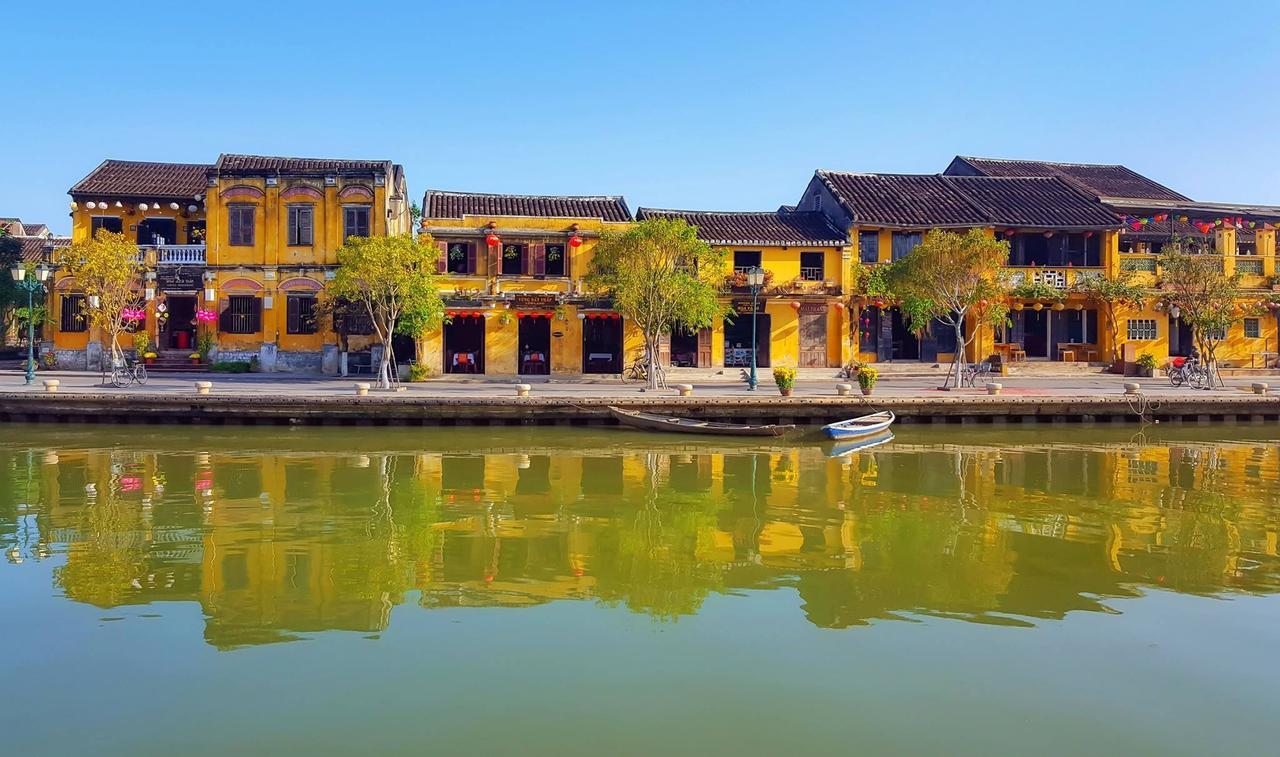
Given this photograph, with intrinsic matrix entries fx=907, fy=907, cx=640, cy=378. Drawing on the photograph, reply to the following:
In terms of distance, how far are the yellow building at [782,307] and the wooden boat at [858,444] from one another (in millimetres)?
12144

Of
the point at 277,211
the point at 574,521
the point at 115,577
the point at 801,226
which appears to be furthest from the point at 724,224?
the point at 115,577

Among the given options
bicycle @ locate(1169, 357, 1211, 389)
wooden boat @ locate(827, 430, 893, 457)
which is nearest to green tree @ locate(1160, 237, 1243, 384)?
bicycle @ locate(1169, 357, 1211, 389)

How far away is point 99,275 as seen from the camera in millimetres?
27781

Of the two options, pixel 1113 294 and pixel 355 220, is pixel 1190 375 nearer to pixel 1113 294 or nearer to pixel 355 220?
pixel 1113 294

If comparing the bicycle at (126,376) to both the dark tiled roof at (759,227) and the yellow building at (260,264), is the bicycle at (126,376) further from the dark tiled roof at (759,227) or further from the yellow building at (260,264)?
the dark tiled roof at (759,227)

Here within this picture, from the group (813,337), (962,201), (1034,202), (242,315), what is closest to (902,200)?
(962,201)

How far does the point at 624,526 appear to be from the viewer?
12914mm

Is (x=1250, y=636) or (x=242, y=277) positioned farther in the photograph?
(x=242, y=277)

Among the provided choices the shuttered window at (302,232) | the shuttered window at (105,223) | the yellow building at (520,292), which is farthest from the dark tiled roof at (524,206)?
the shuttered window at (105,223)

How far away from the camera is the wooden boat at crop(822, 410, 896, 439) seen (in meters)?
21.2

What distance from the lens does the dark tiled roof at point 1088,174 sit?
40594 millimetres

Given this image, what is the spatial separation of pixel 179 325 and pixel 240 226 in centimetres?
503

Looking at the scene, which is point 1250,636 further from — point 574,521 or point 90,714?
point 90,714

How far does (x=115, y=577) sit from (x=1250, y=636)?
37.7 ft
